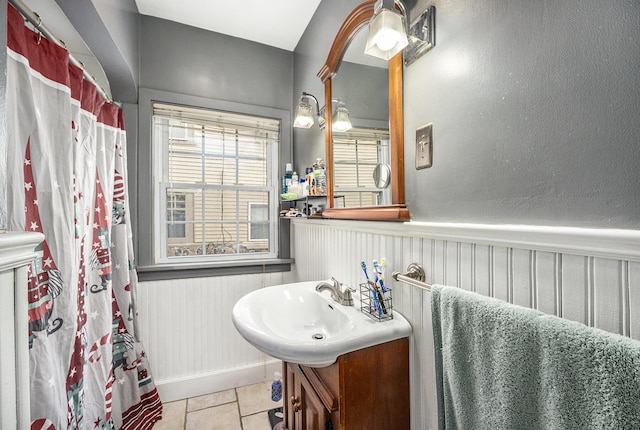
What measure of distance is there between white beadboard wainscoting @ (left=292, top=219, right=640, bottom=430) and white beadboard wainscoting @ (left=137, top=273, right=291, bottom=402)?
126 cm

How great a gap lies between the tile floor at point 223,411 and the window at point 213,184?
98 cm

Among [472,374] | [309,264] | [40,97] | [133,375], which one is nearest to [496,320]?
[472,374]

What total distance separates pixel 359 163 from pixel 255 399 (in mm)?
1791

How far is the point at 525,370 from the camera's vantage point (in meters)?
0.55

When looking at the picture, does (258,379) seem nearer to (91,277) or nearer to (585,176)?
(91,277)

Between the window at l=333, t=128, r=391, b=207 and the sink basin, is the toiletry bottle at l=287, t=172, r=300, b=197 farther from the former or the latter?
the sink basin

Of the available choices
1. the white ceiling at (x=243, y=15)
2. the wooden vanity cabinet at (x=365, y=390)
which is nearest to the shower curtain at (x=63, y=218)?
the white ceiling at (x=243, y=15)

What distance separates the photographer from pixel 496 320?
1.98 ft

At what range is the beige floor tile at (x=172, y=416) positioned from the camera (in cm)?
168

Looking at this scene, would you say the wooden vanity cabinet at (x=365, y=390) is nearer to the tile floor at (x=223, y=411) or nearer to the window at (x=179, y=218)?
the tile floor at (x=223, y=411)

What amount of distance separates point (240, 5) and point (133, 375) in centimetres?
244

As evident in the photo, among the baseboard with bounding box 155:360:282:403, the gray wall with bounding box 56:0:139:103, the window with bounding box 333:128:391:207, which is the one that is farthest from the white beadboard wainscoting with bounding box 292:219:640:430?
the gray wall with bounding box 56:0:139:103

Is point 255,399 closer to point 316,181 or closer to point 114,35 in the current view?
point 316,181

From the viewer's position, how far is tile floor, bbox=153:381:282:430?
169 centimetres
